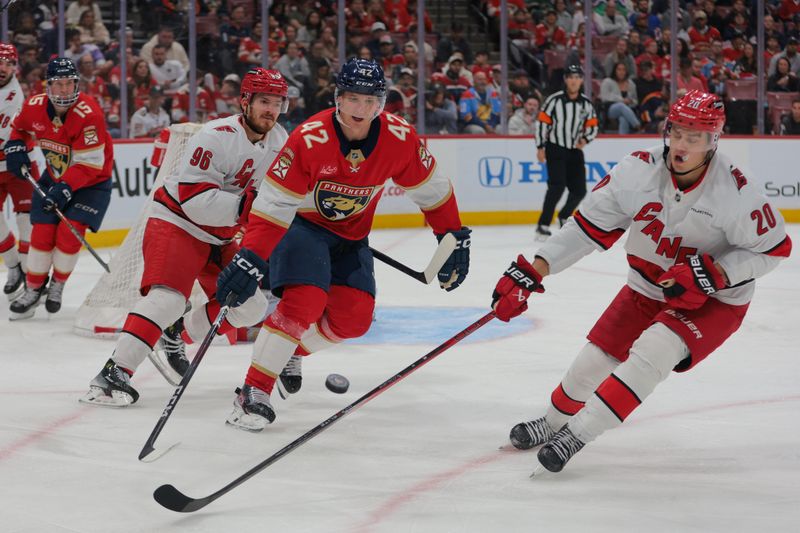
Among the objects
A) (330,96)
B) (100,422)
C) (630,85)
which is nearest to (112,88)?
(330,96)

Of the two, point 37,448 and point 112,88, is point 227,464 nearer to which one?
point 37,448

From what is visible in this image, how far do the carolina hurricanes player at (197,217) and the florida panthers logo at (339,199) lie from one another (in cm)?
32

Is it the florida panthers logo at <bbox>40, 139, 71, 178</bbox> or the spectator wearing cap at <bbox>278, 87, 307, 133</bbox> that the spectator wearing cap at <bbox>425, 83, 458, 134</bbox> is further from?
the florida panthers logo at <bbox>40, 139, 71, 178</bbox>

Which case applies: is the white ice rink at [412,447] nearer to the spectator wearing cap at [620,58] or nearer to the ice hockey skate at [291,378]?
the ice hockey skate at [291,378]

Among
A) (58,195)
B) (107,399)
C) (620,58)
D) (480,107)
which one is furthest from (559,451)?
(620,58)

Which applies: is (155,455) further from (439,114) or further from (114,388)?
(439,114)

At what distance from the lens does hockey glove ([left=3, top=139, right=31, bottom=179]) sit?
5.35m

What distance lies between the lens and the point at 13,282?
5.76 meters

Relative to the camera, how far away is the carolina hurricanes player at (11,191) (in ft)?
18.2

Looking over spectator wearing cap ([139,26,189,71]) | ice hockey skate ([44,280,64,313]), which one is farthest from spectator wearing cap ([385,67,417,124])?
ice hockey skate ([44,280,64,313])

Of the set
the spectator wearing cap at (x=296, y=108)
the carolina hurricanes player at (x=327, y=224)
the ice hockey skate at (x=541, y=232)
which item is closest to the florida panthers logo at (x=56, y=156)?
the carolina hurricanes player at (x=327, y=224)

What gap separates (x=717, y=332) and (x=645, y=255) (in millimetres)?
277

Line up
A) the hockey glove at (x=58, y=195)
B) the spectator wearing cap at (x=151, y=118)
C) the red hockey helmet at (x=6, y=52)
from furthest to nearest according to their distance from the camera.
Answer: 1. the spectator wearing cap at (x=151, y=118)
2. the red hockey helmet at (x=6, y=52)
3. the hockey glove at (x=58, y=195)

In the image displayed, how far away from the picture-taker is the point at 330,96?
8.77 m
